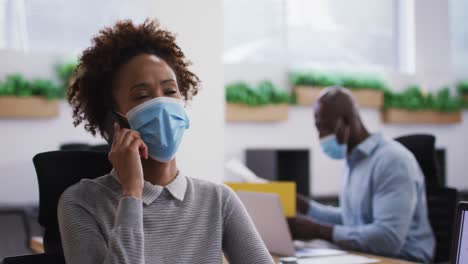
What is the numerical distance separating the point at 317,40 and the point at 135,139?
4.79m

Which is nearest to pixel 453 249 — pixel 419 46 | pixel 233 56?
pixel 233 56

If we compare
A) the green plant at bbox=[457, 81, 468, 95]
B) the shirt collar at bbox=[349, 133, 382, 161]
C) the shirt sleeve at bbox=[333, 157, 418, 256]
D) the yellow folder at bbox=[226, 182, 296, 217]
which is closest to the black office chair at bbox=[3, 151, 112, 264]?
the yellow folder at bbox=[226, 182, 296, 217]

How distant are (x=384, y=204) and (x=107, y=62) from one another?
5.50 ft

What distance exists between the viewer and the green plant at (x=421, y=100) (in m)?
6.55

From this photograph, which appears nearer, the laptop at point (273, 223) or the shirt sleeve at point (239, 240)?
the shirt sleeve at point (239, 240)

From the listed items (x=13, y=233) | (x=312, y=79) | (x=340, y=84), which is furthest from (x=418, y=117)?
(x=13, y=233)

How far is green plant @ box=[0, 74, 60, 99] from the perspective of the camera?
15.6 ft

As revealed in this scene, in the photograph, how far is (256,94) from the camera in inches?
225

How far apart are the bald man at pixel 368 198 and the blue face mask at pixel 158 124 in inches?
50.4

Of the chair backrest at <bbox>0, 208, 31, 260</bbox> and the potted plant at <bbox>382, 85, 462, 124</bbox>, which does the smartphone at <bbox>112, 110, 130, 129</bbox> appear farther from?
the potted plant at <bbox>382, 85, 462, 124</bbox>

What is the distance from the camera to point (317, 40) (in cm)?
634

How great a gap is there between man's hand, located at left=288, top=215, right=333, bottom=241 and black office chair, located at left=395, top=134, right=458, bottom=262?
2.30ft

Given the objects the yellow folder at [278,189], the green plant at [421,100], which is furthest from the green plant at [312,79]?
the yellow folder at [278,189]

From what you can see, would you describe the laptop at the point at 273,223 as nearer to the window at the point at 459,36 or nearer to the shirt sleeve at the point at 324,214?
the shirt sleeve at the point at 324,214
